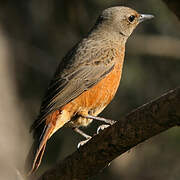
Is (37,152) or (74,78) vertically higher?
(74,78)

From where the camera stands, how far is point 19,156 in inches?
308

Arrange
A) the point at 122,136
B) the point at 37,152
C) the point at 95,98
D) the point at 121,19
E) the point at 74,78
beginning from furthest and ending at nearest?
the point at 121,19
the point at 74,78
the point at 95,98
the point at 37,152
the point at 122,136

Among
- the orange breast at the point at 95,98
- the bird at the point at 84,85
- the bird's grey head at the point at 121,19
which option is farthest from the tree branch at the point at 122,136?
the bird's grey head at the point at 121,19

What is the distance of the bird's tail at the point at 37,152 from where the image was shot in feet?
19.0

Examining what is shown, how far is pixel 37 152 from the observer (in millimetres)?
5875

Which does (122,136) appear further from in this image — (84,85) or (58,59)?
(58,59)

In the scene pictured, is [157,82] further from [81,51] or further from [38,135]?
[38,135]

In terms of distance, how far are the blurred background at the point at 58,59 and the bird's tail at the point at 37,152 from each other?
1.53 m

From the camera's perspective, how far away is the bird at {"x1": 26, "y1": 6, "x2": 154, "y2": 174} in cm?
613

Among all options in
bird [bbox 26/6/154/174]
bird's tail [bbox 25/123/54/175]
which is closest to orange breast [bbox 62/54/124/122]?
bird [bbox 26/6/154/174]

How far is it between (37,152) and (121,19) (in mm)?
2590

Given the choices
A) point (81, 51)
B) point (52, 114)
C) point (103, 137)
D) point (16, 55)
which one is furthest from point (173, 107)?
point (16, 55)

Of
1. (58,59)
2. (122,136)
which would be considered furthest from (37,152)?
(58,59)

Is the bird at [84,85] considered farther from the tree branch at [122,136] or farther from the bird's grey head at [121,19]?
the tree branch at [122,136]
